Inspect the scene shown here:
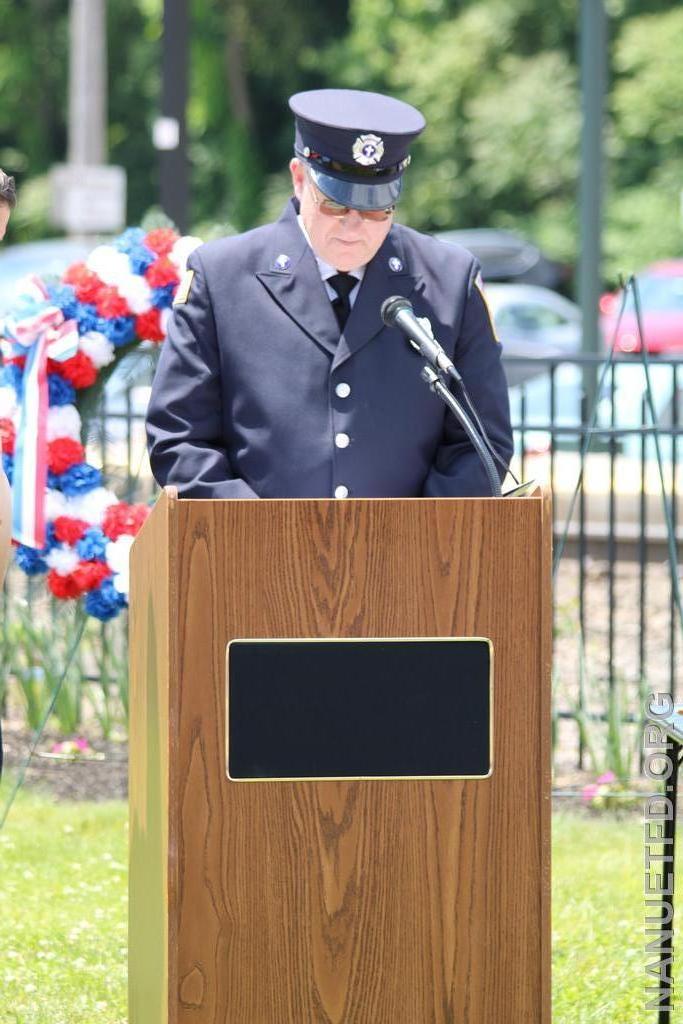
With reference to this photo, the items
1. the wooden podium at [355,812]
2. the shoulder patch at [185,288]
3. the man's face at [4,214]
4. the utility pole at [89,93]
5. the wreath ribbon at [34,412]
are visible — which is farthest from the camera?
the utility pole at [89,93]

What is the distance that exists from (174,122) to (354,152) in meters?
8.55

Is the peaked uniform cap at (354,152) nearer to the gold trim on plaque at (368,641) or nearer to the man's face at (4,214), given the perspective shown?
the man's face at (4,214)

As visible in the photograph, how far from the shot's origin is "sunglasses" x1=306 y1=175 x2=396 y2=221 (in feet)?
11.6

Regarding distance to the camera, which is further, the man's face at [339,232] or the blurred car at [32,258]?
the blurred car at [32,258]

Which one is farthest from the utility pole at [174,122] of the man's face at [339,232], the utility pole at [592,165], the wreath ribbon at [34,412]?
the man's face at [339,232]

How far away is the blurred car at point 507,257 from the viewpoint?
24953mm

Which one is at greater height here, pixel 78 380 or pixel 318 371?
pixel 78 380

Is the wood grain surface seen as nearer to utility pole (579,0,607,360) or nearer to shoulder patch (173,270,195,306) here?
shoulder patch (173,270,195,306)

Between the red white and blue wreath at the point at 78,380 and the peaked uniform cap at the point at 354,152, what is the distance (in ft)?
6.65

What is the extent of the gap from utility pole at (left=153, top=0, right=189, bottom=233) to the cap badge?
8148 millimetres

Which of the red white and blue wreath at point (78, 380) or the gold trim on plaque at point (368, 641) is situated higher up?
the red white and blue wreath at point (78, 380)

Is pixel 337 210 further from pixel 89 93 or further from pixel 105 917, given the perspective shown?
pixel 89 93

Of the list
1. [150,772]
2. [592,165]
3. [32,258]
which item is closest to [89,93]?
[32,258]

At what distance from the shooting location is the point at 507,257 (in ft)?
83.7
